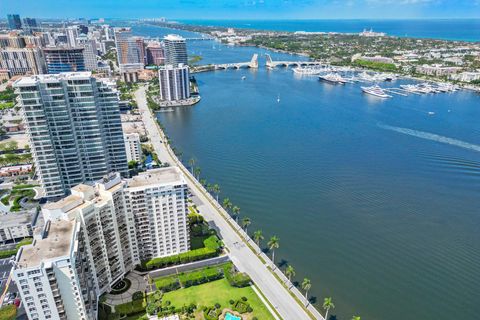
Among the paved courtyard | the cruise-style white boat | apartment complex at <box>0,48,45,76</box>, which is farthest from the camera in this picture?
apartment complex at <box>0,48,45,76</box>

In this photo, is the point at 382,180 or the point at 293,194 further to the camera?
the point at 382,180

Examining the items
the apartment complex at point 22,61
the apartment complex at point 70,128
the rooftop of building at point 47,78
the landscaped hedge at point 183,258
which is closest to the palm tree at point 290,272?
the landscaped hedge at point 183,258

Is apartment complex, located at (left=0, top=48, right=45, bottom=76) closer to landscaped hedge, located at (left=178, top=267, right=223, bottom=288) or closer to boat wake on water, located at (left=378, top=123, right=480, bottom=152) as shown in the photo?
landscaped hedge, located at (left=178, top=267, right=223, bottom=288)

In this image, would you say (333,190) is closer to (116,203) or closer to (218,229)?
(218,229)

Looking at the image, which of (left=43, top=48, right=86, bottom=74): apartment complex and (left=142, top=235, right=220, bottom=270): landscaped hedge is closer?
(left=142, top=235, right=220, bottom=270): landscaped hedge

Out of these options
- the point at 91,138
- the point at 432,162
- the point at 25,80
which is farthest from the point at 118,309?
the point at 432,162

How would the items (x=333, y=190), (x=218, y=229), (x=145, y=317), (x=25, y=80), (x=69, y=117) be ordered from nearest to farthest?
(x=145, y=317), (x=25, y=80), (x=69, y=117), (x=218, y=229), (x=333, y=190)

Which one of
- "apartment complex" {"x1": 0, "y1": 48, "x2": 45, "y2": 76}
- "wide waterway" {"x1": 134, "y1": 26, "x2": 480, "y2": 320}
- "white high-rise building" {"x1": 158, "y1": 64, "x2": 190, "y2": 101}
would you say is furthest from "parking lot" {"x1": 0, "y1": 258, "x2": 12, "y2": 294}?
"apartment complex" {"x1": 0, "y1": 48, "x2": 45, "y2": 76}

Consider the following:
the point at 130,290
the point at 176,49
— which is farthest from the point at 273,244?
the point at 176,49

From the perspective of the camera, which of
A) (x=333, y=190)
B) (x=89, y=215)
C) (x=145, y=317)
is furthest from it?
(x=333, y=190)
